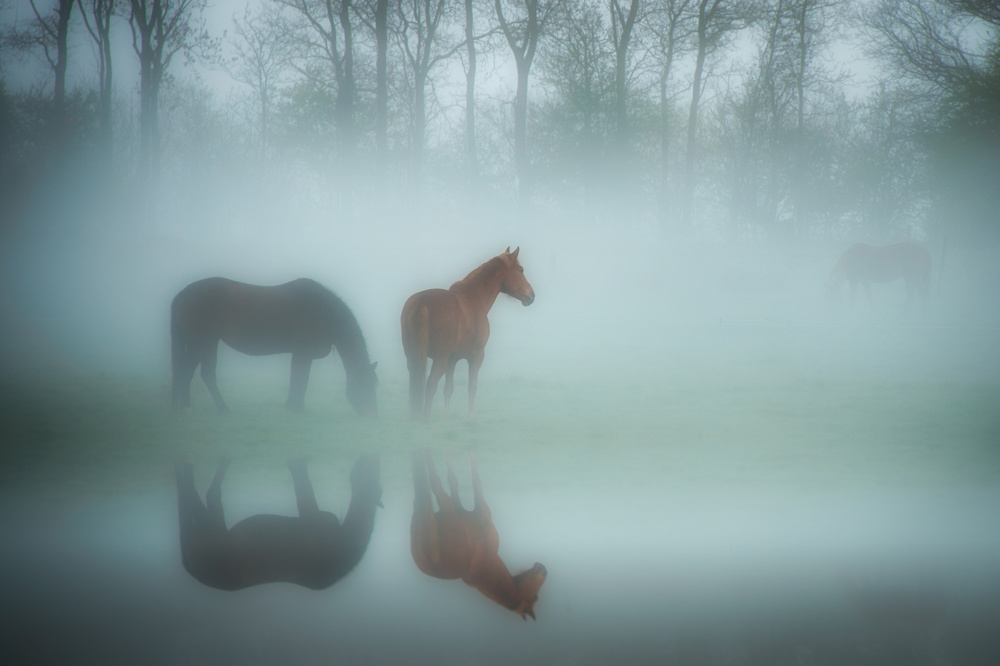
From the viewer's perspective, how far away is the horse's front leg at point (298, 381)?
24.9 feet

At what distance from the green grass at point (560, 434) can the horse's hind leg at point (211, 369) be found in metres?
0.13

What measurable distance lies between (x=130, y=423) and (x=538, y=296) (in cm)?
1338

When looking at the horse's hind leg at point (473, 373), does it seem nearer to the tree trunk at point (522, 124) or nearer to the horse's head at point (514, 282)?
the horse's head at point (514, 282)

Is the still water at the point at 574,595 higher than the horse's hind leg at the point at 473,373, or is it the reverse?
the horse's hind leg at the point at 473,373

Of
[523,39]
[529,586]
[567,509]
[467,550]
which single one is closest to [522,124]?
[523,39]

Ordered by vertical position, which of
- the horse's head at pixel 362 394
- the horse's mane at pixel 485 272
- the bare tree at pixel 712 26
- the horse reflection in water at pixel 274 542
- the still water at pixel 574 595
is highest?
the bare tree at pixel 712 26

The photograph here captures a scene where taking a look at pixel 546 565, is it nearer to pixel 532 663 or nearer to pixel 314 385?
pixel 532 663

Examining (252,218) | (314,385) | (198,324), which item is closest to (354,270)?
(252,218)

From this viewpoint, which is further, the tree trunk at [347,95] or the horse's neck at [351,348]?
the tree trunk at [347,95]

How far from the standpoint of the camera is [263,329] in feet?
24.0

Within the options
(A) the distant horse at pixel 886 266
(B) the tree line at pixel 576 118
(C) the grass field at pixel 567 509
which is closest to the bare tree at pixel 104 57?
(B) the tree line at pixel 576 118

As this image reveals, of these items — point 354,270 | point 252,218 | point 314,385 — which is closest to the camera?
point 314,385

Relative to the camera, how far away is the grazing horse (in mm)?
3434

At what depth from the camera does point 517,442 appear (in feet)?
21.5
